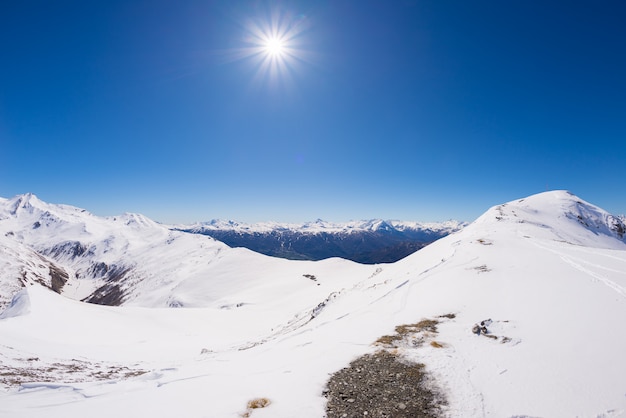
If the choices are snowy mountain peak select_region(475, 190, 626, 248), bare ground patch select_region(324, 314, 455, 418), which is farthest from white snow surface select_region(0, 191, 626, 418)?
snowy mountain peak select_region(475, 190, 626, 248)

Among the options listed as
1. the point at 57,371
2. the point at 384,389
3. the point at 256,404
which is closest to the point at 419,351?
the point at 384,389

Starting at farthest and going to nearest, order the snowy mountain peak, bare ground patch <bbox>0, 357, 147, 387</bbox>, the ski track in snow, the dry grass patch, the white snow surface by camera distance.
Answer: the snowy mountain peak
the ski track in snow
bare ground patch <bbox>0, 357, 147, 387</bbox>
the white snow surface
the dry grass patch

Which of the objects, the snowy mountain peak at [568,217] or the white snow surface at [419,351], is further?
the snowy mountain peak at [568,217]

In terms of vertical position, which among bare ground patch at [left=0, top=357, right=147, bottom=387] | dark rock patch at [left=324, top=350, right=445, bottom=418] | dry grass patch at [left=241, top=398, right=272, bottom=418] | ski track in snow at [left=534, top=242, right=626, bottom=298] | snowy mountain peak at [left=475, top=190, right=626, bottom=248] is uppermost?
snowy mountain peak at [left=475, top=190, right=626, bottom=248]

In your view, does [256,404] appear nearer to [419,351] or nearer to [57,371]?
[419,351]

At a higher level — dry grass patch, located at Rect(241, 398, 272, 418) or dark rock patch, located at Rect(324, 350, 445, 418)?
dry grass patch, located at Rect(241, 398, 272, 418)

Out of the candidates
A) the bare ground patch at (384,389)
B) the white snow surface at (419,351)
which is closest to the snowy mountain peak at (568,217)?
the white snow surface at (419,351)

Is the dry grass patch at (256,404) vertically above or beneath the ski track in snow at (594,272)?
beneath

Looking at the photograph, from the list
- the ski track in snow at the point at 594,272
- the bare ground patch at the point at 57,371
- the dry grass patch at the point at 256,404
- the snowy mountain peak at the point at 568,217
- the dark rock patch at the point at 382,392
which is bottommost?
the bare ground patch at the point at 57,371

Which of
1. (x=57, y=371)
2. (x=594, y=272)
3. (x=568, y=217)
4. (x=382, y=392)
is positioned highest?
(x=568, y=217)

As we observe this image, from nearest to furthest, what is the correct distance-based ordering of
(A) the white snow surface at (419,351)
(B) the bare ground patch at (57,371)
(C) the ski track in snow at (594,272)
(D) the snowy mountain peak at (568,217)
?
(A) the white snow surface at (419,351), (B) the bare ground patch at (57,371), (C) the ski track in snow at (594,272), (D) the snowy mountain peak at (568,217)

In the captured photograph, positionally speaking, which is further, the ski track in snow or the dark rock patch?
the ski track in snow

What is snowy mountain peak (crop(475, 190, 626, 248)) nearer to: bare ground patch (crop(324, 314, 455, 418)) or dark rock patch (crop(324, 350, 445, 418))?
bare ground patch (crop(324, 314, 455, 418))

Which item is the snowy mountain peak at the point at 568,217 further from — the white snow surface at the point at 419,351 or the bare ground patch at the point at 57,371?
the bare ground patch at the point at 57,371
